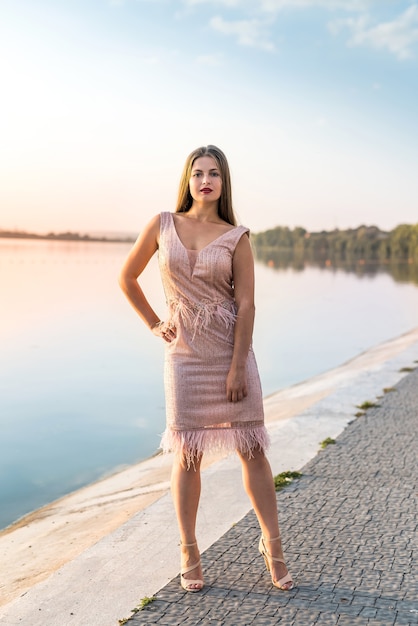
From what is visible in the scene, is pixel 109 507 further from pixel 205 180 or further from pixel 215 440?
pixel 205 180

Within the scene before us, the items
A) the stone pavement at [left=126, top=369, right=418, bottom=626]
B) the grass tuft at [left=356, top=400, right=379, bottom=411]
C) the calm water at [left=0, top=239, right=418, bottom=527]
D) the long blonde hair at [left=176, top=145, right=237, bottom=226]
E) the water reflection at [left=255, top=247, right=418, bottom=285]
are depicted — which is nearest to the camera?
the stone pavement at [left=126, top=369, right=418, bottom=626]

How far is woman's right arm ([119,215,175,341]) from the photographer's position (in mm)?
3891

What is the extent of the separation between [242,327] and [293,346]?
2069cm

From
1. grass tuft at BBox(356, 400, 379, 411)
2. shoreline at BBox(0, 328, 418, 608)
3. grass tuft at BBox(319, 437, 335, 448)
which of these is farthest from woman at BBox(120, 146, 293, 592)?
grass tuft at BBox(356, 400, 379, 411)

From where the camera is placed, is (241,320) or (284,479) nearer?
(241,320)

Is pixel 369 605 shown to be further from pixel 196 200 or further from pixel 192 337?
pixel 196 200

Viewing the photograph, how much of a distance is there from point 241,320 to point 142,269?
0.61m

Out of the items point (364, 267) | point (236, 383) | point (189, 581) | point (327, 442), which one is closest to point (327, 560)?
point (189, 581)

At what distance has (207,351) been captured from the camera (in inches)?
150

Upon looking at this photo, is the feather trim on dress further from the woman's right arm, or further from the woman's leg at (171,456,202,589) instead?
the woman's leg at (171,456,202,589)

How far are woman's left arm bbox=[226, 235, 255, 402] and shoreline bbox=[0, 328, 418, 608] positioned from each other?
1.26 meters

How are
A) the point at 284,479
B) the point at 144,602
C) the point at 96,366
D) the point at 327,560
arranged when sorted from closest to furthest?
the point at 144,602 → the point at 327,560 → the point at 284,479 → the point at 96,366

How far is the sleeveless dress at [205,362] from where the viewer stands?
12.4 feet

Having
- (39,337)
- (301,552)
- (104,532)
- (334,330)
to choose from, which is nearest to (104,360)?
(39,337)
